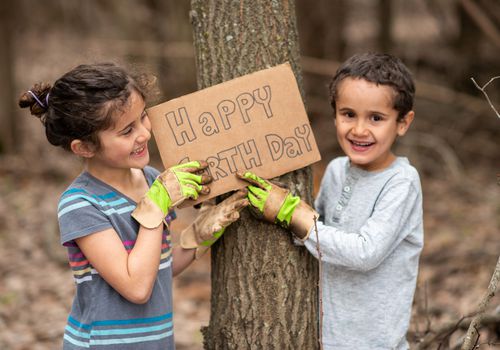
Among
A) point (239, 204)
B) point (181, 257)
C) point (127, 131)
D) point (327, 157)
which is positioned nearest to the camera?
point (127, 131)

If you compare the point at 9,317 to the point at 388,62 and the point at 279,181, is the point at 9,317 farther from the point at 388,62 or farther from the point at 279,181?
the point at 388,62

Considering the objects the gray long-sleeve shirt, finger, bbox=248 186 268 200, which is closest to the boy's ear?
the gray long-sleeve shirt

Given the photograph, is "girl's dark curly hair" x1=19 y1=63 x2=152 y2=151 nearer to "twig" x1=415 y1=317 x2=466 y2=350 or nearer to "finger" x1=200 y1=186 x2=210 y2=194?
"finger" x1=200 y1=186 x2=210 y2=194

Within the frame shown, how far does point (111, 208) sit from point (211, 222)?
1.25 ft

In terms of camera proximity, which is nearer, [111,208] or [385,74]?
[111,208]

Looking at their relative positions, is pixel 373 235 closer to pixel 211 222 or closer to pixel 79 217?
pixel 211 222

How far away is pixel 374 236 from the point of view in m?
2.16

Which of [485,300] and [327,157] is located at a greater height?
[327,157]

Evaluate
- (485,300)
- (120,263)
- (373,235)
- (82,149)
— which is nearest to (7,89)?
(82,149)

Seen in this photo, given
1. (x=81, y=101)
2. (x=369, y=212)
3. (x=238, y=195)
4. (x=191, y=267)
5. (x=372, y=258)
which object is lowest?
(x=191, y=267)

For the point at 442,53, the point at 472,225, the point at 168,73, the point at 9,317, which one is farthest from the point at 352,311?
the point at 442,53

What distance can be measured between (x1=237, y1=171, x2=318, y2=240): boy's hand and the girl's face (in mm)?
370

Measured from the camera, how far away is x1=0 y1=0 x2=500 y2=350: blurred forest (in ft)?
14.8

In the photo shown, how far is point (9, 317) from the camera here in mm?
4473
